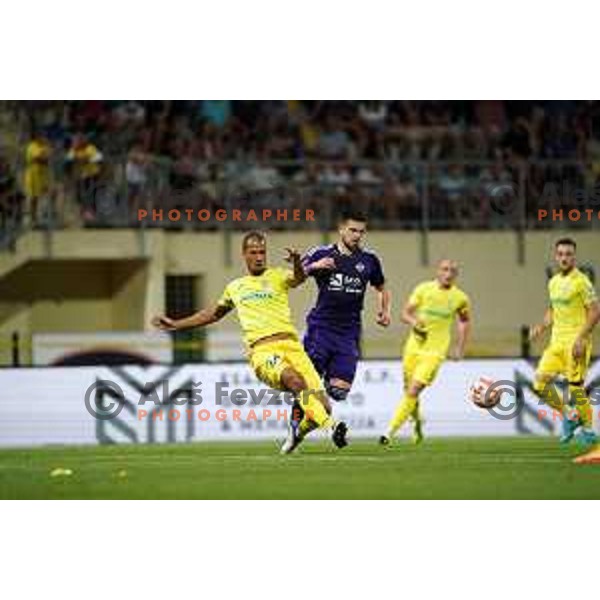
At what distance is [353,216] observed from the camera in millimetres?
17328

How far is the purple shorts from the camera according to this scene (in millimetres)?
15585

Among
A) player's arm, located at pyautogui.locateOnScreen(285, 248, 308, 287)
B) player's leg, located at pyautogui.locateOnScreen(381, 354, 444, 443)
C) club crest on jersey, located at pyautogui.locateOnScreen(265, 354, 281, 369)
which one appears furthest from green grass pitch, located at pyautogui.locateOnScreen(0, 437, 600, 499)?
player's arm, located at pyautogui.locateOnScreen(285, 248, 308, 287)

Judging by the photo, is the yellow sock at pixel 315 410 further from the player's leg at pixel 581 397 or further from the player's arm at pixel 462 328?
the player's arm at pixel 462 328

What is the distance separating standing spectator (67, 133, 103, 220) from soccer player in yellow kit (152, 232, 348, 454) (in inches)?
156

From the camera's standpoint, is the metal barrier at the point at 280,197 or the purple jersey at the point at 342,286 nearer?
the purple jersey at the point at 342,286

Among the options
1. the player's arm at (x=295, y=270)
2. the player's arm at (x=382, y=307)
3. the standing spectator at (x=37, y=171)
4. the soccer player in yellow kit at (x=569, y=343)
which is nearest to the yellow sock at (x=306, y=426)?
the player's arm at (x=382, y=307)

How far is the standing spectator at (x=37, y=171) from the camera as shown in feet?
62.0

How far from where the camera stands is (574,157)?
62.6 feet

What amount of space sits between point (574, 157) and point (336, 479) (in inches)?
227

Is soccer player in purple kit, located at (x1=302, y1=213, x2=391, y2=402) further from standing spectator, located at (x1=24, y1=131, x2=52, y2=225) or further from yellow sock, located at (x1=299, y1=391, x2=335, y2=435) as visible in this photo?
standing spectator, located at (x1=24, y1=131, x2=52, y2=225)

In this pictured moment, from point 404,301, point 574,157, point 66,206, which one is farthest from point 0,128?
point 574,157

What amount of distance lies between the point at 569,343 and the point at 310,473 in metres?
3.27

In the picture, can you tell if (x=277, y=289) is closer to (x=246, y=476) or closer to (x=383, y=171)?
(x=246, y=476)

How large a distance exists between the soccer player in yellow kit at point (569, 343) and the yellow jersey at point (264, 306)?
2.62 metres
